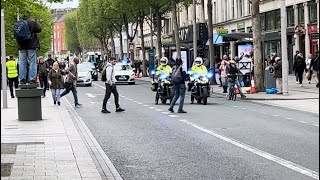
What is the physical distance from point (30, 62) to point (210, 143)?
5.69m

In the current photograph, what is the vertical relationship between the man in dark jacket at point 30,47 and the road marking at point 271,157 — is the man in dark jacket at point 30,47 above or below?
above

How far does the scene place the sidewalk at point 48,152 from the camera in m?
8.88

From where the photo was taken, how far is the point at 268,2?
2068 inches

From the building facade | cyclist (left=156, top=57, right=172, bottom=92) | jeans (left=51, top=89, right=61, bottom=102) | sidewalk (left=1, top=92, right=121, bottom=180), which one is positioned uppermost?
the building facade

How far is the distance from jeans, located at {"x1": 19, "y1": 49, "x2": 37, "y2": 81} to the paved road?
2.05 metres

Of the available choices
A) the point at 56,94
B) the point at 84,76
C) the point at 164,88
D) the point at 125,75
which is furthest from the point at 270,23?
the point at 56,94

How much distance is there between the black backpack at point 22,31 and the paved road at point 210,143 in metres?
2.71

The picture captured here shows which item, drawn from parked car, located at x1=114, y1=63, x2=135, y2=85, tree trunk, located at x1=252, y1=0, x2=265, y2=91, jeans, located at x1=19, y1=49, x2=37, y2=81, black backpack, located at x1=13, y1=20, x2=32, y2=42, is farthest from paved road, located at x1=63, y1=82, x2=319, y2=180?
parked car, located at x1=114, y1=63, x2=135, y2=85

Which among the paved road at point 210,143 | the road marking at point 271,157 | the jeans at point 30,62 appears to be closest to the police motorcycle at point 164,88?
the paved road at point 210,143

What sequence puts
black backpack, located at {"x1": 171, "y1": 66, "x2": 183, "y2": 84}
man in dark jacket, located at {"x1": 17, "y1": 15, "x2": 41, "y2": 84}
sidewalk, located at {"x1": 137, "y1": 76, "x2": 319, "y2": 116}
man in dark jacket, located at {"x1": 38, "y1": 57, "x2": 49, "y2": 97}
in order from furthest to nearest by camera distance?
man in dark jacket, located at {"x1": 38, "y1": 57, "x2": 49, "y2": 97} < sidewalk, located at {"x1": 137, "y1": 76, "x2": 319, "y2": 116} < black backpack, located at {"x1": 171, "y1": 66, "x2": 183, "y2": 84} < man in dark jacket, located at {"x1": 17, "y1": 15, "x2": 41, "y2": 84}

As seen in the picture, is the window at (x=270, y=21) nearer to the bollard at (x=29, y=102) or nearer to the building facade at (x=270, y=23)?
the building facade at (x=270, y=23)

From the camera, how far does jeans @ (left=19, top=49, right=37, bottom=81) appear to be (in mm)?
15773

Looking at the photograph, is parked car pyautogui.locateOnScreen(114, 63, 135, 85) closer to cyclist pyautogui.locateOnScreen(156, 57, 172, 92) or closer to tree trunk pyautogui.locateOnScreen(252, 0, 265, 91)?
tree trunk pyautogui.locateOnScreen(252, 0, 265, 91)

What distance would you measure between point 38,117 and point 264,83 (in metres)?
14.8
